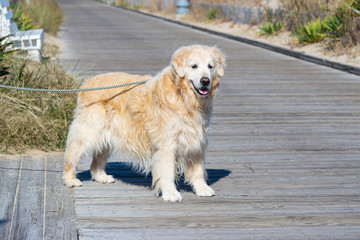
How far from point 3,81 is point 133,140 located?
2.90m

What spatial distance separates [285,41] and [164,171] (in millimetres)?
12952

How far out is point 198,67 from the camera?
17.4ft

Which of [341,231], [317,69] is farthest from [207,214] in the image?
[317,69]

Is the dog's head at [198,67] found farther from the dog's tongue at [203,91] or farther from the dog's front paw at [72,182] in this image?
the dog's front paw at [72,182]

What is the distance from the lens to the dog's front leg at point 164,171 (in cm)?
543

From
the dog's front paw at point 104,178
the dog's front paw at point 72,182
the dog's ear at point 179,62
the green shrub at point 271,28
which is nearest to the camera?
the dog's ear at point 179,62

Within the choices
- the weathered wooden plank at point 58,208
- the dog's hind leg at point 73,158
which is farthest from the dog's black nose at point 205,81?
the weathered wooden plank at point 58,208

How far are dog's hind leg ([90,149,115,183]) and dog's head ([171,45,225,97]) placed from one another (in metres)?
1.24

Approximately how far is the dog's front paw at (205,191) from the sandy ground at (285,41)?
8.81 metres

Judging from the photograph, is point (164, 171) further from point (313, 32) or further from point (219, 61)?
point (313, 32)

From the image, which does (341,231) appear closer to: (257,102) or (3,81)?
(3,81)

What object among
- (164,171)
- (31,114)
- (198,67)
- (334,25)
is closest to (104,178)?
(164,171)

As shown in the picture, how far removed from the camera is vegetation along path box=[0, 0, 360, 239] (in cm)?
466

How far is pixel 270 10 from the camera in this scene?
816 inches
